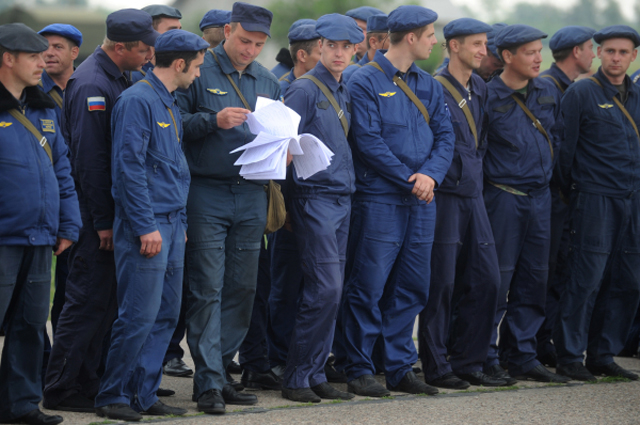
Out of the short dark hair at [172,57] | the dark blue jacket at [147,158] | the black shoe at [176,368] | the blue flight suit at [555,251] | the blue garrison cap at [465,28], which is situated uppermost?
the blue garrison cap at [465,28]

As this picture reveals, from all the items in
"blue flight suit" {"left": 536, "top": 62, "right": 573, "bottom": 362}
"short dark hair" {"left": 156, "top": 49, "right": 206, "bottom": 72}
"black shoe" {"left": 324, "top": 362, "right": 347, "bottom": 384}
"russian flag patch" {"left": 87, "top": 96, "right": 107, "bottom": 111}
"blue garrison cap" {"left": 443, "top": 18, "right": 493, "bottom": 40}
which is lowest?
"black shoe" {"left": 324, "top": 362, "right": 347, "bottom": 384}

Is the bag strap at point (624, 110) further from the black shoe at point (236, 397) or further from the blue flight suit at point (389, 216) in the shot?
the black shoe at point (236, 397)

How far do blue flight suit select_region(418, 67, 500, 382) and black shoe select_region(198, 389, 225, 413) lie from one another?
5.35ft

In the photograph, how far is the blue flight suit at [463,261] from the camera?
5.94 m

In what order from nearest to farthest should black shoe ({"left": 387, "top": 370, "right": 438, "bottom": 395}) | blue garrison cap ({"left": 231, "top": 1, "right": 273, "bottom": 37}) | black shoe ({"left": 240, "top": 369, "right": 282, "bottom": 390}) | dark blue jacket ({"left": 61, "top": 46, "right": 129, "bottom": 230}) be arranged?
dark blue jacket ({"left": 61, "top": 46, "right": 129, "bottom": 230}) → blue garrison cap ({"left": 231, "top": 1, "right": 273, "bottom": 37}) → black shoe ({"left": 387, "top": 370, "right": 438, "bottom": 395}) → black shoe ({"left": 240, "top": 369, "right": 282, "bottom": 390})

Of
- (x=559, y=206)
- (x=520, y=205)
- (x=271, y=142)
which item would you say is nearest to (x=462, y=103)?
(x=520, y=205)

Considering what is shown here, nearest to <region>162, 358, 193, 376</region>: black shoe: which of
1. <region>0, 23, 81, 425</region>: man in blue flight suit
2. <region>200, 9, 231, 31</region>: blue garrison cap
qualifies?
<region>0, 23, 81, 425</region>: man in blue flight suit

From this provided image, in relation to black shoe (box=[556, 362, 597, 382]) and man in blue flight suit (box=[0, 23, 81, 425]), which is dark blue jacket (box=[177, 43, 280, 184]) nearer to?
man in blue flight suit (box=[0, 23, 81, 425])

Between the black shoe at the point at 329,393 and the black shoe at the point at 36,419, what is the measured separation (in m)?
1.64

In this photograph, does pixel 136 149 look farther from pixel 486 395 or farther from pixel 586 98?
pixel 586 98

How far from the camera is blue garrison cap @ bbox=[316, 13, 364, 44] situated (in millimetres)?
5473

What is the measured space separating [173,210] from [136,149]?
0.41m

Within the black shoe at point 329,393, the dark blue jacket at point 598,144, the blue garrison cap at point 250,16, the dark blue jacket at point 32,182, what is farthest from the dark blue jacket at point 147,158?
the dark blue jacket at point 598,144

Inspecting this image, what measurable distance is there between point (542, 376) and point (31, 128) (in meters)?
3.95
